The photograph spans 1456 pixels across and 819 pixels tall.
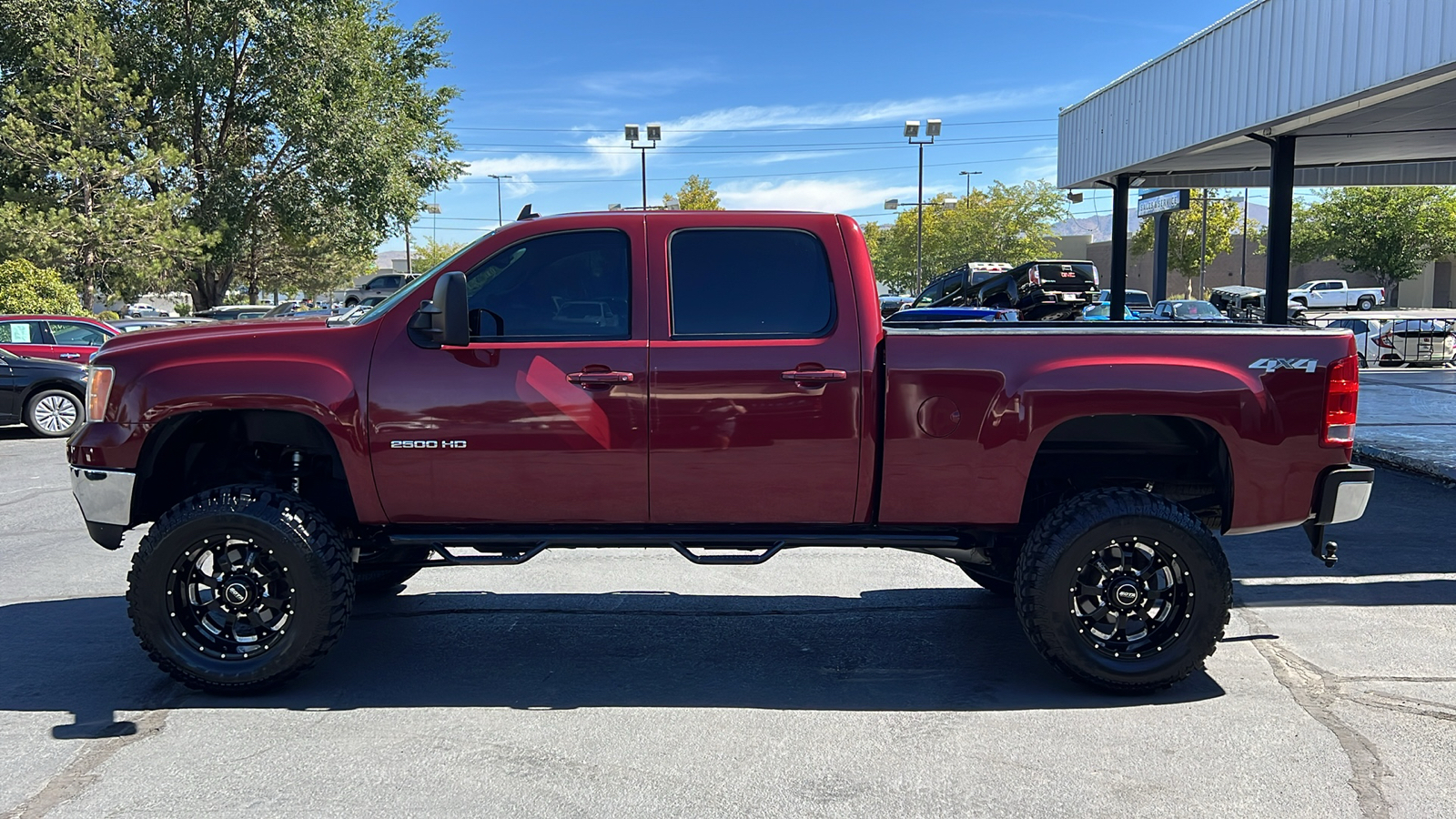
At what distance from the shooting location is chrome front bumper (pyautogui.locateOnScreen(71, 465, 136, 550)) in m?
4.43

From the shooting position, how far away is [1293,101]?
13.5 m

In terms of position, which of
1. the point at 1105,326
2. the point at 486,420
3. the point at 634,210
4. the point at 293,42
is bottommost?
the point at 486,420

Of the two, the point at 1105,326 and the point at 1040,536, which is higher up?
the point at 1105,326

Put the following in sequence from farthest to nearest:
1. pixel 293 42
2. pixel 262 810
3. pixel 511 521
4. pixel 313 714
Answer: pixel 293 42 → pixel 511 521 → pixel 313 714 → pixel 262 810

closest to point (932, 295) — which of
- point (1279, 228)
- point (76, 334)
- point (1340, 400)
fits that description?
point (1279, 228)

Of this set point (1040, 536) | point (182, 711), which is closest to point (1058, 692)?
point (1040, 536)

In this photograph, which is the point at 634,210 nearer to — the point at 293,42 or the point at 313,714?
the point at 313,714

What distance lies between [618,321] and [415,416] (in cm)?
96

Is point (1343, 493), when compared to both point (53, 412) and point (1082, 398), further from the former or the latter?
point (53, 412)

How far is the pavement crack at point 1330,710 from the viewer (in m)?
3.53

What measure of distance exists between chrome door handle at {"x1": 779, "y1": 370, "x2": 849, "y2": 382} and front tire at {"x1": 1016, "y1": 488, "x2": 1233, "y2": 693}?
111 centimetres

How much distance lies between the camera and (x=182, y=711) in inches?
169

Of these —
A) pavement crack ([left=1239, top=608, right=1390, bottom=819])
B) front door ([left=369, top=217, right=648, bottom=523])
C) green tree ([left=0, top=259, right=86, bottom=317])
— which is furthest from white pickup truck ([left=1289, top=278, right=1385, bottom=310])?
front door ([left=369, top=217, right=648, bottom=523])

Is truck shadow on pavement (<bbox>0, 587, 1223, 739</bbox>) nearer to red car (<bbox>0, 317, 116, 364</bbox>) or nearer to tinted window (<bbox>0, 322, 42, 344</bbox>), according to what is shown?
red car (<bbox>0, 317, 116, 364</bbox>)
